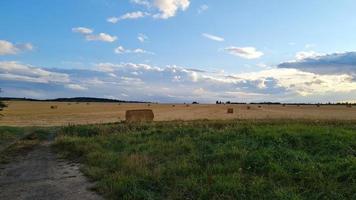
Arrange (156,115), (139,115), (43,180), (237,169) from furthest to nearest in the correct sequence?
(156,115) → (139,115) → (43,180) → (237,169)

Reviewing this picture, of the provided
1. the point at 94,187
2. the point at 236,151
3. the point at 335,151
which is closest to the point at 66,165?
the point at 94,187

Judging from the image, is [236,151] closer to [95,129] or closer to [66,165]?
[66,165]

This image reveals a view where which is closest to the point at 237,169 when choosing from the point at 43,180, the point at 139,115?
the point at 43,180

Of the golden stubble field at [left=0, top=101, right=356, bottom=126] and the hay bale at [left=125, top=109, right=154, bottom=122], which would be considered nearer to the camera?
the hay bale at [left=125, top=109, right=154, bottom=122]

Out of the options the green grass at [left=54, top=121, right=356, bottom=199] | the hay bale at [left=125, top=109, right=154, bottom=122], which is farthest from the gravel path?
the hay bale at [left=125, top=109, right=154, bottom=122]

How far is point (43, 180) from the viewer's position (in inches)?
464

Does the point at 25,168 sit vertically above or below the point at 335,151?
below

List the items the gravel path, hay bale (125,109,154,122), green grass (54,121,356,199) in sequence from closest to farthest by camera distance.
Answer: green grass (54,121,356,199) → the gravel path → hay bale (125,109,154,122)

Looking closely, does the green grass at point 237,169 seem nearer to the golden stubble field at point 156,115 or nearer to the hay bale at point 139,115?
the golden stubble field at point 156,115

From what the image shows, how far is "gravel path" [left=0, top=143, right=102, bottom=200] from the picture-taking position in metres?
9.81

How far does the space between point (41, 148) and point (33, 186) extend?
10.3 metres

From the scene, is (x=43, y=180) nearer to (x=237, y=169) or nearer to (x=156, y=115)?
(x=237, y=169)

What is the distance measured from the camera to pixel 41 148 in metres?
20.9

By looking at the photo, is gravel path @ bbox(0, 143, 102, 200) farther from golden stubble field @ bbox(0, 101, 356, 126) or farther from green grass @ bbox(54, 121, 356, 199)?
golden stubble field @ bbox(0, 101, 356, 126)
